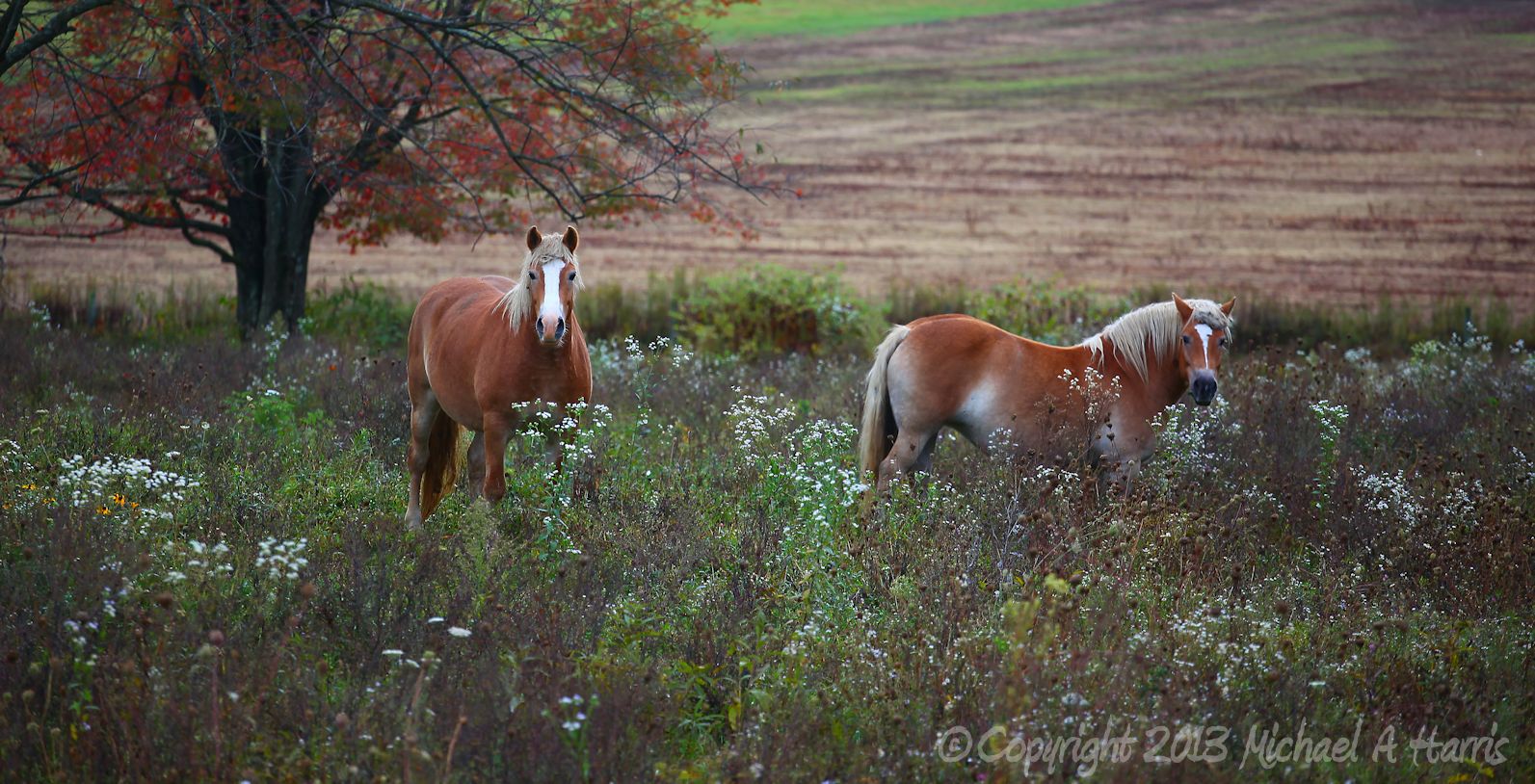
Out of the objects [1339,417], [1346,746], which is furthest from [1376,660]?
[1339,417]

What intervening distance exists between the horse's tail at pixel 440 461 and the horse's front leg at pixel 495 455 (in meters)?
0.78

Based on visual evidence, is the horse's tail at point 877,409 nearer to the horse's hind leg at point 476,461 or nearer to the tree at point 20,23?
the horse's hind leg at point 476,461

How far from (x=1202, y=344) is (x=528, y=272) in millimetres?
4109

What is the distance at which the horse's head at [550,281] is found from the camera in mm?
6180

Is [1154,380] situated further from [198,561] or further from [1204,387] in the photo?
[198,561]

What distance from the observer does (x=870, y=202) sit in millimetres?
27875

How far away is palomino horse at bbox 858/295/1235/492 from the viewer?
7270 millimetres

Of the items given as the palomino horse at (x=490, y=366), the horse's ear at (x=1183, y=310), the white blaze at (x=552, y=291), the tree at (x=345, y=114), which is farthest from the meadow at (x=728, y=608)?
the tree at (x=345, y=114)

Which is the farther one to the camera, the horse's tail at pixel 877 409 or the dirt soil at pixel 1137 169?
the dirt soil at pixel 1137 169

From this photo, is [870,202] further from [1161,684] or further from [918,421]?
[1161,684]

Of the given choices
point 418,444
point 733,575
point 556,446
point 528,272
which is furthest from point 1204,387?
point 418,444

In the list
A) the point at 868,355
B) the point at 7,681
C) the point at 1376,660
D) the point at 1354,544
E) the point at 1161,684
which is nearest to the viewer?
the point at 7,681

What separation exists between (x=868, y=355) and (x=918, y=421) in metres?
6.62

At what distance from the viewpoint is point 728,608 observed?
504 centimetres
